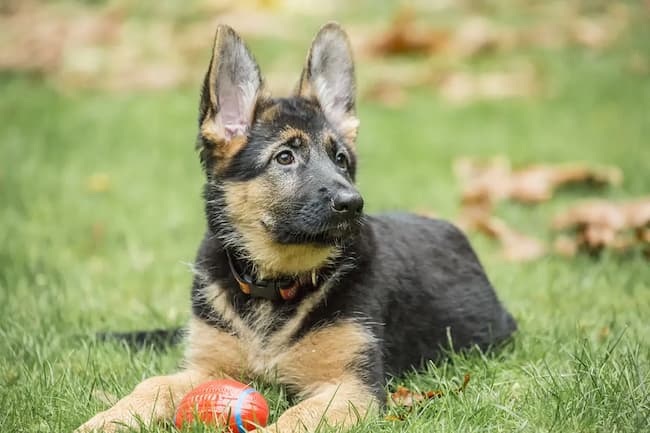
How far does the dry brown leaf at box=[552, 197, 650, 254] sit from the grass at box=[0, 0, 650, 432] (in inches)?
7.2

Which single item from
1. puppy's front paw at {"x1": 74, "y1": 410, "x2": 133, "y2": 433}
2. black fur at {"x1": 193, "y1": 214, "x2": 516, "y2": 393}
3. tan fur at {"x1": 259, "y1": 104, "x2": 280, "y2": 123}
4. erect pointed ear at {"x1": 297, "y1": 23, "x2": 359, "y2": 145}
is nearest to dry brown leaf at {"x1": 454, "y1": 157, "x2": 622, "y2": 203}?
black fur at {"x1": 193, "y1": 214, "x2": 516, "y2": 393}

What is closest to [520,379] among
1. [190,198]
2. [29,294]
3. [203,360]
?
[203,360]

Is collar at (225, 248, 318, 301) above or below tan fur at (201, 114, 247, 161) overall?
below

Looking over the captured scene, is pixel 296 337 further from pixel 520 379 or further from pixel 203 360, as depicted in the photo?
pixel 520 379

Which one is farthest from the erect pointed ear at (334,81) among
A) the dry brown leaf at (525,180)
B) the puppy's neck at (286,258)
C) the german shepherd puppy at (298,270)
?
the dry brown leaf at (525,180)

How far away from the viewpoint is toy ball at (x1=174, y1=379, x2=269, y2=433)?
349 cm

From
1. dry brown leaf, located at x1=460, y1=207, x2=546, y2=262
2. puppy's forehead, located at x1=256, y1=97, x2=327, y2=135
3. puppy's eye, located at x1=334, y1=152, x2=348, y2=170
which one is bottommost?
dry brown leaf, located at x1=460, y1=207, x2=546, y2=262

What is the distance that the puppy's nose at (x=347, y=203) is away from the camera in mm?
3846

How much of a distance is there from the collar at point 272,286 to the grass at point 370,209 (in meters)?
0.51

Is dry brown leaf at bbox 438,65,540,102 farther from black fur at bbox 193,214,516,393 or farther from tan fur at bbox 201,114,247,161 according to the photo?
tan fur at bbox 201,114,247,161

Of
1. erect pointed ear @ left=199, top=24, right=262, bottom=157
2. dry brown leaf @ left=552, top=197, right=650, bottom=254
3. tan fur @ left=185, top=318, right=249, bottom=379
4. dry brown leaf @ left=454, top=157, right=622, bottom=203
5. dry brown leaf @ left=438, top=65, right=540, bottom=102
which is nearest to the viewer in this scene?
tan fur @ left=185, top=318, right=249, bottom=379

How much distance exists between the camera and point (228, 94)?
14.4ft

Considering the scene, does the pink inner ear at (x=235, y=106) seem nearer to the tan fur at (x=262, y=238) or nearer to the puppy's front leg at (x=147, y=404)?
the tan fur at (x=262, y=238)

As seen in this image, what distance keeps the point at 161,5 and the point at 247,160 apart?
11826 millimetres
